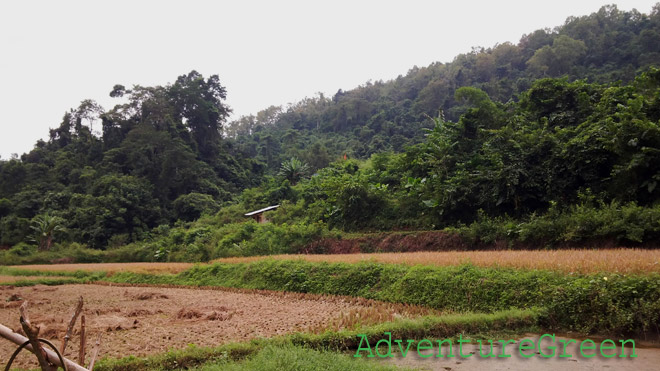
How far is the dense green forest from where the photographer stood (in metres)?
13.1

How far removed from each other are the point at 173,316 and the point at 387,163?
59.0 feet

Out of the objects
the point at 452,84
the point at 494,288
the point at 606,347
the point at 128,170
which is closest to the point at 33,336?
the point at 606,347

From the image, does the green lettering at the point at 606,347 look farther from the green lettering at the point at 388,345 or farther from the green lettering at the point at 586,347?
the green lettering at the point at 388,345

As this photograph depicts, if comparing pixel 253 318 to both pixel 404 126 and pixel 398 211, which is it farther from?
pixel 404 126

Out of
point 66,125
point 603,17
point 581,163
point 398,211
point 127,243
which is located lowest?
point 127,243

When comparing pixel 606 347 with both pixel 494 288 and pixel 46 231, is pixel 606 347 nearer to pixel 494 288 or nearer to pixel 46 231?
pixel 494 288

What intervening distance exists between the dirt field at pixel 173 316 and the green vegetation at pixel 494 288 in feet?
2.50

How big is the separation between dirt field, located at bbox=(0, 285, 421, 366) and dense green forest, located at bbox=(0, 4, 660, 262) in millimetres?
7182

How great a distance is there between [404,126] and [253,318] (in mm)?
39563

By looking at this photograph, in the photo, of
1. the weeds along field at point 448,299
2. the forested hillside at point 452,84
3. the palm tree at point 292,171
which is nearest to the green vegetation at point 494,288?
the weeds along field at point 448,299

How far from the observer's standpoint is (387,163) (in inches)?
990

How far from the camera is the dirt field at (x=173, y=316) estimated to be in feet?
22.1

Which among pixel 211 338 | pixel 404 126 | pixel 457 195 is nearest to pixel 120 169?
pixel 404 126

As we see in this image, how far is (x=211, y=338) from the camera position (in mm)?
6805
